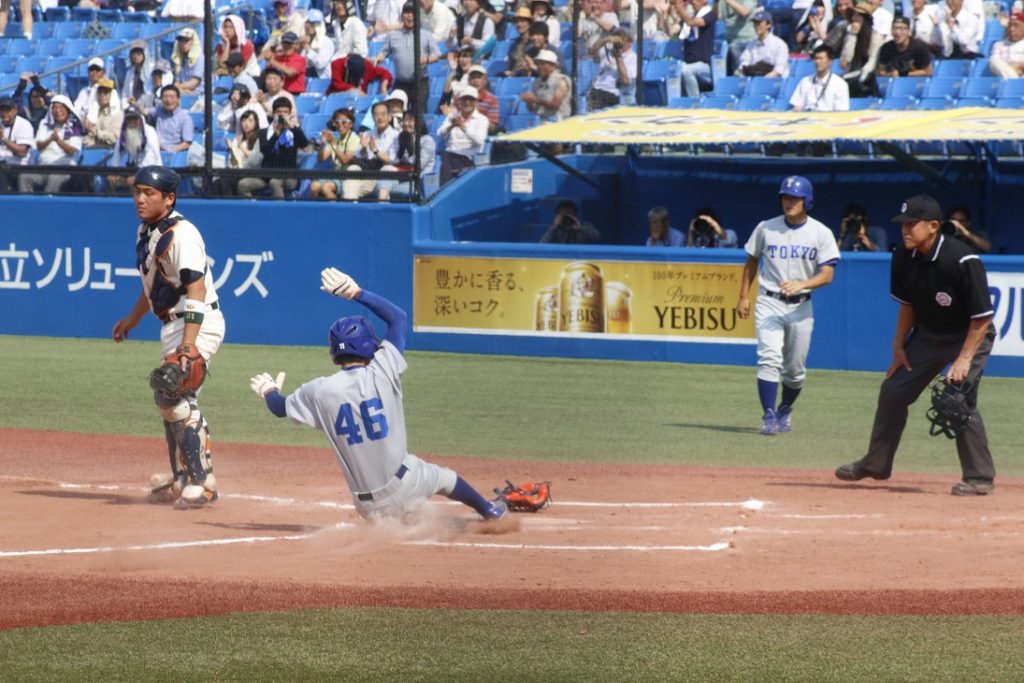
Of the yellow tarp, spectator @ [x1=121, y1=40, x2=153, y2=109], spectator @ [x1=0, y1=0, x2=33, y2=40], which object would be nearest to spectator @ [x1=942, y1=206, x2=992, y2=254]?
the yellow tarp

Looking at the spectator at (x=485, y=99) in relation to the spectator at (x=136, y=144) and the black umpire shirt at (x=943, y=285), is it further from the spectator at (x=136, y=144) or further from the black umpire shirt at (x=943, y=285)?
the black umpire shirt at (x=943, y=285)

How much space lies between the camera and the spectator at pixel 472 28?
1953 centimetres

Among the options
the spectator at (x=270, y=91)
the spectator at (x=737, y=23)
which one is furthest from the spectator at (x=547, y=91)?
the spectator at (x=270, y=91)

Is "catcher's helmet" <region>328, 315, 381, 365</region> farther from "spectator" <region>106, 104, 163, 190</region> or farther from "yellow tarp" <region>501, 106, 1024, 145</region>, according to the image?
"spectator" <region>106, 104, 163, 190</region>

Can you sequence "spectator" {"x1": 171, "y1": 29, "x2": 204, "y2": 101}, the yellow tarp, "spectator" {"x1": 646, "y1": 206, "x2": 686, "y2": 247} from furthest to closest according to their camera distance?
"spectator" {"x1": 171, "y1": 29, "x2": 204, "y2": 101} → "spectator" {"x1": 646, "y1": 206, "x2": 686, "y2": 247} → the yellow tarp

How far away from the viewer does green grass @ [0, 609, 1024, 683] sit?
5531mm

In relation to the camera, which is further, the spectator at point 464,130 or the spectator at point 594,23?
the spectator at point 594,23

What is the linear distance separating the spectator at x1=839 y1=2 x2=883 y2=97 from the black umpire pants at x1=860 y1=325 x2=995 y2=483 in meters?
10.1

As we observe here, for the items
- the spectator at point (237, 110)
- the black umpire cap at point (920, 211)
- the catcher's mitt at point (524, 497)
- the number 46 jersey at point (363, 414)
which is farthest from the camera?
the spectator at point (237, 110)

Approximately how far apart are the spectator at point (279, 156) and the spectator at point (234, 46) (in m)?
1.81

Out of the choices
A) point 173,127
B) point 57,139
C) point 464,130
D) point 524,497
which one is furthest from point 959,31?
point 524,497

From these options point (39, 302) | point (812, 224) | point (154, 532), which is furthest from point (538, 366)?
point (154, 532)

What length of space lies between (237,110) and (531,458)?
31.8ft

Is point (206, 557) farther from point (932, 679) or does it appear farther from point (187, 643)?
point (932, 679)
